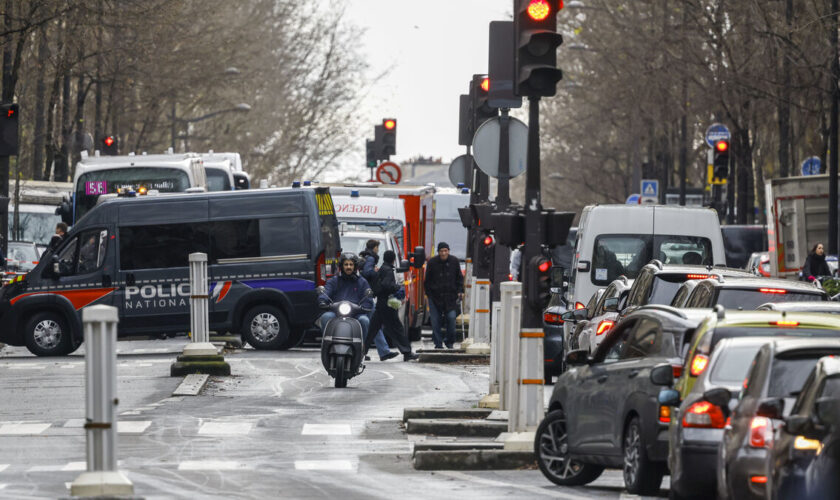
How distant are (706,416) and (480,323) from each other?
14998mm

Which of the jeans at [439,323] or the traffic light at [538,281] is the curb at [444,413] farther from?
the jeans at [439,323]

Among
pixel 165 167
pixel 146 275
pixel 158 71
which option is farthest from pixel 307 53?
pixel 146 275

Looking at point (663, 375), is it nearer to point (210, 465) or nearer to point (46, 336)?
point (210, 465)

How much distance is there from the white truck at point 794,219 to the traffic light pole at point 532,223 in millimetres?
23400

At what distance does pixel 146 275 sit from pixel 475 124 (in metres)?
7.37

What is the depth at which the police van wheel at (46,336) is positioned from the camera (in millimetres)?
28109

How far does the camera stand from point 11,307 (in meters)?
28.2

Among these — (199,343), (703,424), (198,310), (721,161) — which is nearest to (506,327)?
(703,424)

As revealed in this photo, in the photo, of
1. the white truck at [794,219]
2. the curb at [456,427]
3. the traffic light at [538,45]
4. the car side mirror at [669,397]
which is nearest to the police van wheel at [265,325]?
the curb at [456,427]

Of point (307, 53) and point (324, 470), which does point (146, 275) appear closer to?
point (324, 470)

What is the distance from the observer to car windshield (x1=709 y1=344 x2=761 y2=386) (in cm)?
1095

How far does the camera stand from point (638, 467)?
1195cm

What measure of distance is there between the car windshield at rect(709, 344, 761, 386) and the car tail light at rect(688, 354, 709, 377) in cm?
19

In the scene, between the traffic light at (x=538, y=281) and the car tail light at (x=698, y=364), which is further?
the traffic light at (x=538, y=281)
